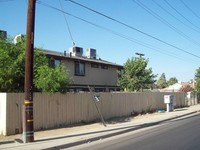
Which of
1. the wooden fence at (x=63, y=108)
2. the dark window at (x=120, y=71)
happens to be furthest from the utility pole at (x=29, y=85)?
the dark window at (x=120, y=71)

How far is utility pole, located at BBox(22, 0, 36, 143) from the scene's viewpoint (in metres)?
13.8

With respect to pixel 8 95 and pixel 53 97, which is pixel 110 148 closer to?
pixel 8 95

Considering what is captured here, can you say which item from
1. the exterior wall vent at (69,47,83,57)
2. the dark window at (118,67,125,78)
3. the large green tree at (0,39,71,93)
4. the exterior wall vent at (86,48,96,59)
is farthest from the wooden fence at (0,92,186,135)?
the exterior wall vent at (86,48,96,59)

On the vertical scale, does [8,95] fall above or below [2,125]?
above

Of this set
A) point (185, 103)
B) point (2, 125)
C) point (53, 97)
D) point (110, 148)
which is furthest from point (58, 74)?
point (185, 103)

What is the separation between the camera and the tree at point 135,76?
140ft

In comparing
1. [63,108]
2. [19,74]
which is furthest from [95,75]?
[19,74]

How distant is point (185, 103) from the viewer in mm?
44812

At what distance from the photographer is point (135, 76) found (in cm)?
4338

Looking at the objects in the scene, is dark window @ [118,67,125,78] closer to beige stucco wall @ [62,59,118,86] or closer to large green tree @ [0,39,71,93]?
beige stucco wall @ [62,59,118,86]

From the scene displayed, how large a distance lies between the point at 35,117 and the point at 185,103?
30.6 metres

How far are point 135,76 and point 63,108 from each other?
2466 centimetres

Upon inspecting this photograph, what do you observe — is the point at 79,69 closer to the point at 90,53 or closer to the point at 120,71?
the point at 90,53

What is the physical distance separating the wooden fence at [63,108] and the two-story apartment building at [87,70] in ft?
25.9
